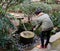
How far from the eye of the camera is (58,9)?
13.7 m

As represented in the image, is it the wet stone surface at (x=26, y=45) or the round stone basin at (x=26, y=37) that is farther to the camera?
the round stone basin at (x=26, y=37)

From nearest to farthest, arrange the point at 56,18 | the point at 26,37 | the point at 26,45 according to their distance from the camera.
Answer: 1. the point at 26,37
2. the point at 26,45
3. the point at 56,18

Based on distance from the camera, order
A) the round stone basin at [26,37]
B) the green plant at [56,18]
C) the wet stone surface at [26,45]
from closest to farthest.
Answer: the wet stone surface at [26,45]
the round stone basin at [26,37]
the green plant at [56,18]

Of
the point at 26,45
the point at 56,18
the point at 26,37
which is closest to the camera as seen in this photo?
the point at 26,37

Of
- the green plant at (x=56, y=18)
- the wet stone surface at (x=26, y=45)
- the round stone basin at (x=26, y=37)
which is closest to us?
the wet stone surface at (x=26, y=45)

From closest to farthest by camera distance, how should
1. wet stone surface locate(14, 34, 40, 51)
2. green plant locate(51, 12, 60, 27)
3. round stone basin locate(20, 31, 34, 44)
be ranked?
Result: wet stone surface locate(14, 34, 40, 51) → round stone basin locate(20, 31, 34, 44) → green plant locate(51, 12, 60, 27)

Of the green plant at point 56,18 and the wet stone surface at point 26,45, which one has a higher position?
the green plant at point 56,18

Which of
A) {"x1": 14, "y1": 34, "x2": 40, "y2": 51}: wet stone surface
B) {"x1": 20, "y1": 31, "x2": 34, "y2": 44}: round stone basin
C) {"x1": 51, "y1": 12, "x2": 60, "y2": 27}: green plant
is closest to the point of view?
{"x1": 14, "y1": 34, "x2": 40, "y2": 51}: wet stone surface

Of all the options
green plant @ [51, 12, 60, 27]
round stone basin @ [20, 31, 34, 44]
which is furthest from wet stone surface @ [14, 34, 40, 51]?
green plant @ [51, 12, 60, 27]

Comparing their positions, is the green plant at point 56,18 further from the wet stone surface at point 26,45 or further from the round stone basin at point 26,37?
the round stone basin at point 26,37

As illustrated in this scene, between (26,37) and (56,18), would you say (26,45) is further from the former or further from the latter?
(56,18)

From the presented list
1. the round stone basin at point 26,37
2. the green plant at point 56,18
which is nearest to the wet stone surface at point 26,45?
the round stone basin at point 26,37

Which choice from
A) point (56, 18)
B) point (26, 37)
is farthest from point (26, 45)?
point (56, 18)

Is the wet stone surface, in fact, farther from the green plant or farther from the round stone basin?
the green plant
